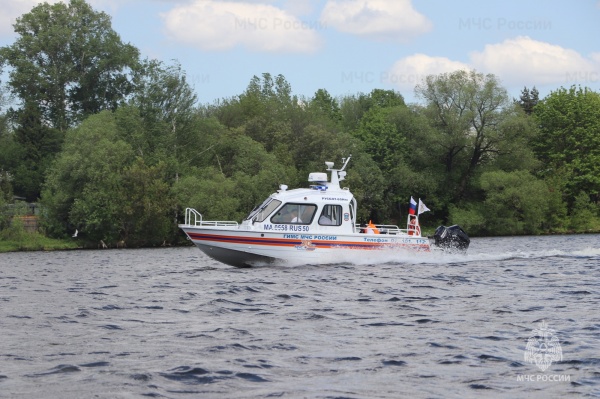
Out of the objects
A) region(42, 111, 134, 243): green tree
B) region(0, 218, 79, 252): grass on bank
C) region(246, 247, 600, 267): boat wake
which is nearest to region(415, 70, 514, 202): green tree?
region(42, 111, 134, 243): green tree

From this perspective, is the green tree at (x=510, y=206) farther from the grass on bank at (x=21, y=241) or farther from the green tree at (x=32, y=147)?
the green tree at (x=32, y=147)

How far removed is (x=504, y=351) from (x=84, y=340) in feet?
25.7

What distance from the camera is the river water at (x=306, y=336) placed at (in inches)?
489

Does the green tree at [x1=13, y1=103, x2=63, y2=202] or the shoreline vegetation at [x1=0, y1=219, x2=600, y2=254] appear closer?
the shoreline vegetation at [x1=0, y1=219, x2=600, y2=254]

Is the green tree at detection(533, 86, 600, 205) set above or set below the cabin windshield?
above

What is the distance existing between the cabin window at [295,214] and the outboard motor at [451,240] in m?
6.40

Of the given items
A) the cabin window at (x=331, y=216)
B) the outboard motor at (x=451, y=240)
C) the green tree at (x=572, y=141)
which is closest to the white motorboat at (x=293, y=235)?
the cabin window at (x=331, y=216)

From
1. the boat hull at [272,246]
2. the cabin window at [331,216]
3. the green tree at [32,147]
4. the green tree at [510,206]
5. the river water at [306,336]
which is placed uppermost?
the green tree at [32,147]

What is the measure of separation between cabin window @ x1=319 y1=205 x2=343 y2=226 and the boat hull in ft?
1.60

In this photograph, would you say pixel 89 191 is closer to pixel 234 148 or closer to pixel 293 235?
pixel 234 148

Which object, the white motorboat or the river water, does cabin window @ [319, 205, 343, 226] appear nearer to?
the white motorboat

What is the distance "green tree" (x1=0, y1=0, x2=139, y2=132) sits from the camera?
87.1m

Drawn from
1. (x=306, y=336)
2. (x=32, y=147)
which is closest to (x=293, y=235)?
(x=306, y=336)

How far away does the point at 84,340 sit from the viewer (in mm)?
16016
